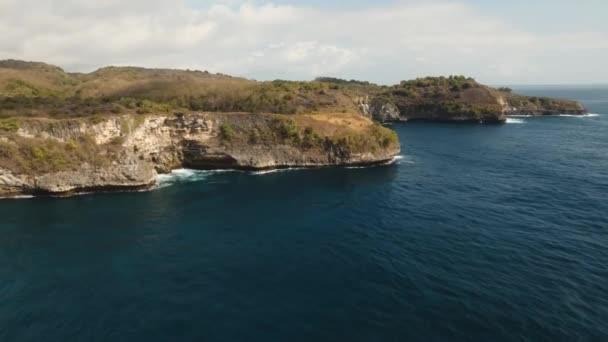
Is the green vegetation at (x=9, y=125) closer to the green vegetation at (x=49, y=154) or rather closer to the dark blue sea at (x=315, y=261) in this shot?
the green vegetation at (x=49, y=154)

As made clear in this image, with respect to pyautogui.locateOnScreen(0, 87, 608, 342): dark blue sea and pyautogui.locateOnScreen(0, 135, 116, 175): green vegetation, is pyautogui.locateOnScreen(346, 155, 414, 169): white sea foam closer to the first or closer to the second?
pyautogui.locateOnScreen(0, 87, 608, 342): dark blue sea

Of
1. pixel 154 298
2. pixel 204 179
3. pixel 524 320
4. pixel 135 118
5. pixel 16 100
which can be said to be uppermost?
pixel 16 100

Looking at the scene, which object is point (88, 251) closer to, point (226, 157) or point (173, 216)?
point (173, 216)

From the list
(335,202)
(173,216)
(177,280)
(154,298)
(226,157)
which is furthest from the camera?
(226,157)

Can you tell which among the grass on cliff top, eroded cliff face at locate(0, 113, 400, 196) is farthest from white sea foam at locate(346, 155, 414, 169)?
the grass on cliff top

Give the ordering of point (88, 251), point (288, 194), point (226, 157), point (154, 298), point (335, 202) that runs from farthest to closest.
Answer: point (226, 157), point (288, 194), point (335, 202), point (88, 251), point (154, 298)

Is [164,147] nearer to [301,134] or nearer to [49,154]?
[49,154]

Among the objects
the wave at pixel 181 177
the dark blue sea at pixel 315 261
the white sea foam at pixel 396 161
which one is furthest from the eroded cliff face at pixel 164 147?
the dark blue sea at pixel 315 261

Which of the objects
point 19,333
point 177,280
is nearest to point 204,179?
point 177,280
